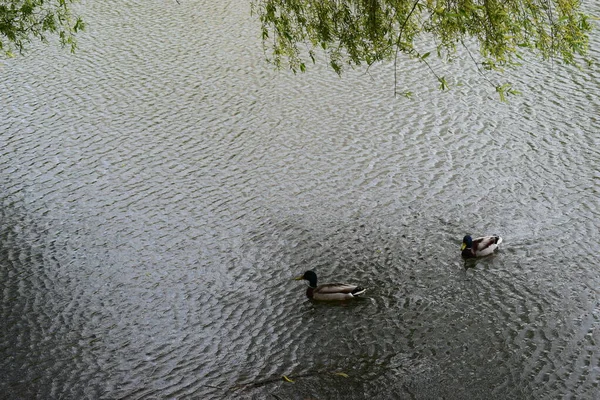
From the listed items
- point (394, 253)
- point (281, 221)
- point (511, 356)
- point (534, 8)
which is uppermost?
point (534, 8)

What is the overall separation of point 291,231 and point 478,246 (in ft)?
11.4

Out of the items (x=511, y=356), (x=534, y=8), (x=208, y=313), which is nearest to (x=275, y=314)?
(x=208, y=313)

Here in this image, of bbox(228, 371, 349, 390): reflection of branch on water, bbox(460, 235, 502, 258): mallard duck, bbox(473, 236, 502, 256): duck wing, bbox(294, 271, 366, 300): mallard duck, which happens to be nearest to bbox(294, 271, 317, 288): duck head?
bbox(294, 271, 366, 300): mallard duck

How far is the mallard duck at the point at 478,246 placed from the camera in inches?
520

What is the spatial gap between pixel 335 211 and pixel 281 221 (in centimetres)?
108

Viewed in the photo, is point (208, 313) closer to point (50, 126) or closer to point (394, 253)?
point (394, 253)

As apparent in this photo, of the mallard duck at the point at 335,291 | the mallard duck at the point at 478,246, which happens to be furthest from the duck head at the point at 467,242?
the mallard duck at the point at 335,291

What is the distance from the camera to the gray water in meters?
11.3

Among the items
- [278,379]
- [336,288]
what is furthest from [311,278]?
[278,379]

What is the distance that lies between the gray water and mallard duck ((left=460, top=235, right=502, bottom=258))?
216 millimetres

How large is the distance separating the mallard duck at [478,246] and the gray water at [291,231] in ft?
0.71

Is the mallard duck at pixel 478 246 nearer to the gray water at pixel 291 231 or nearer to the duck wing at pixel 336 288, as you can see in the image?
the gray water at pixel 291 231

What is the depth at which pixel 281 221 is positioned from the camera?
588 inches

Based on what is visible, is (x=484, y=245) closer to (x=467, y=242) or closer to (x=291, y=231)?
(x=467, y=242)
